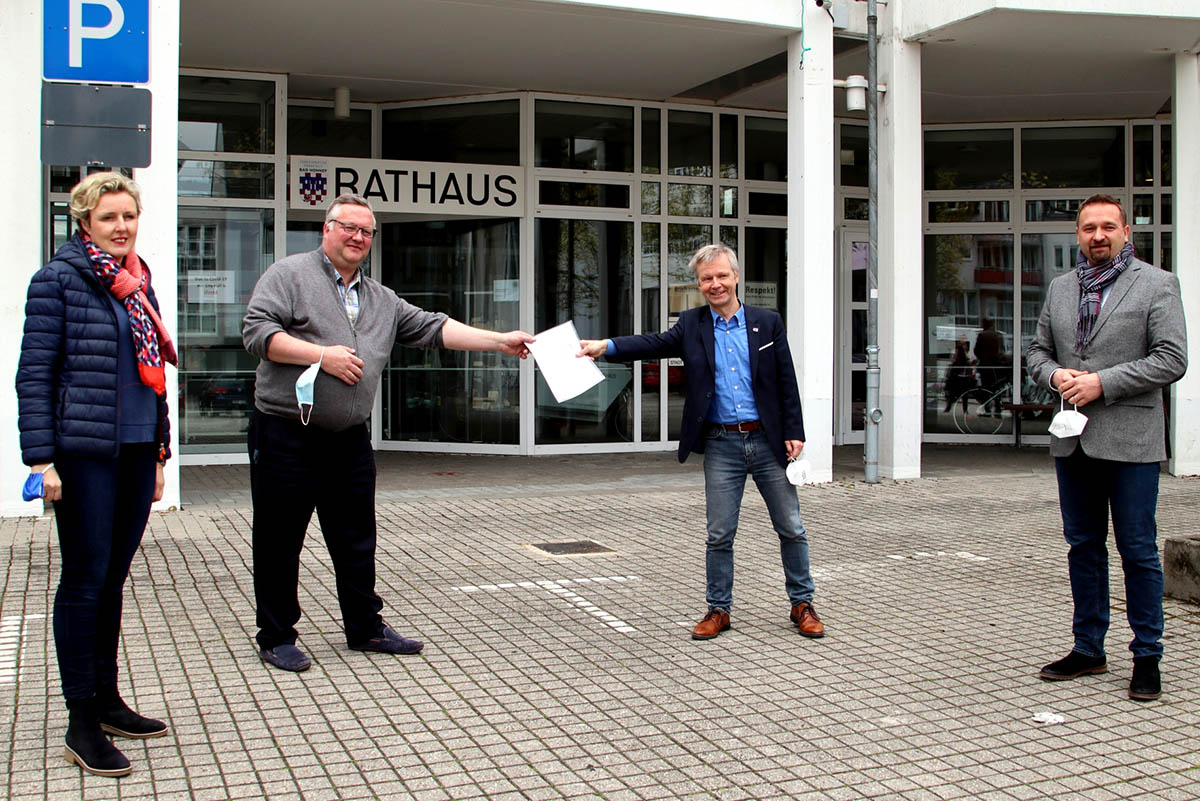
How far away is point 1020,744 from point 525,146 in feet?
34.1

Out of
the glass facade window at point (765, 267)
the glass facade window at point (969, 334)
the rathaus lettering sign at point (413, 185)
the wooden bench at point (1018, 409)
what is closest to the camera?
the rathaus lettering sign at point (413, 185)

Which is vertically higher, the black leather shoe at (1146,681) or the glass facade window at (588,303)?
the glass facade window at (588,303)

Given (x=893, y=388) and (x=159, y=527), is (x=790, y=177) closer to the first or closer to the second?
(x=893, y=388)

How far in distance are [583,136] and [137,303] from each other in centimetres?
1008

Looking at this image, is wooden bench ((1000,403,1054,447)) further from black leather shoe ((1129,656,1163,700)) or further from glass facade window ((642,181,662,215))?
black leather shoe ((1129,656,1163,700))

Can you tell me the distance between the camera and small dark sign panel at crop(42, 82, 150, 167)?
648cm

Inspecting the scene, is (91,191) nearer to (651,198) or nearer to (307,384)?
(307,384)

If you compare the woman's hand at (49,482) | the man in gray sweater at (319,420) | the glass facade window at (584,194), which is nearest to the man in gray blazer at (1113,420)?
the man in gray sweater at (319,420)

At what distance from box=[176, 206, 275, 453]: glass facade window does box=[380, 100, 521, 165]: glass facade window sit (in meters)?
1.91

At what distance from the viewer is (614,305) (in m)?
14.0

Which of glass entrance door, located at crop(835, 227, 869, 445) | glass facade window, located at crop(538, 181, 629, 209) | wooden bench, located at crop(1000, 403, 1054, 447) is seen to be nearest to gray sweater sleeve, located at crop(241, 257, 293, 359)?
glass facade window, located at crop(538, 181, 629, 209)

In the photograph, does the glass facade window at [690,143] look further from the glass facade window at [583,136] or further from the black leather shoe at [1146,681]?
the black leather shoe at [1146,681]

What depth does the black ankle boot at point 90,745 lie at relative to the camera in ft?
12.6

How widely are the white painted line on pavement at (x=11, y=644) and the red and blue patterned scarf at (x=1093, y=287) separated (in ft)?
14.9
